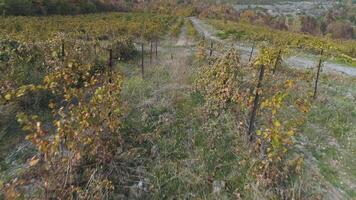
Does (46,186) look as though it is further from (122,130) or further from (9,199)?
(122,130)

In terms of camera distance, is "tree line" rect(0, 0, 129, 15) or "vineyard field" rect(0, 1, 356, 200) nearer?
"vineyard field" rect(0, 1, 356, 200)

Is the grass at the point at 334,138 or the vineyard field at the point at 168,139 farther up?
the vineyard field at the point at 168,139

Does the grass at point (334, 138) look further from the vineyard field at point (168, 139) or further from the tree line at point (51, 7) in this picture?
the tree line at point (51, 7)

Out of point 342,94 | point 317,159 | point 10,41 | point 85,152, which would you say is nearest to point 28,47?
point 10,41

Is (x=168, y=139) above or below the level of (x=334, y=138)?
above

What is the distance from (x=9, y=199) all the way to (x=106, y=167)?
3.85 ft

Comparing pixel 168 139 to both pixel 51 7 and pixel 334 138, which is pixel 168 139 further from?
pixel 51 7

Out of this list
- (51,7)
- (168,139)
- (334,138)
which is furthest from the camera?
(51,7)

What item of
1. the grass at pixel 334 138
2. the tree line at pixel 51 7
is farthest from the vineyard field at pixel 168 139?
the tree line at pixel 51 7

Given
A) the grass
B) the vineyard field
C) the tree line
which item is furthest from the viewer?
the tree line

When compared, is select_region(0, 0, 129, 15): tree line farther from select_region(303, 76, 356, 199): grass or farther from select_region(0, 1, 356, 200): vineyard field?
select_region(303, 76, 356, 199): grass

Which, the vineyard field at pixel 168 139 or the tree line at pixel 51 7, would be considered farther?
the tree line at pixel 51 7

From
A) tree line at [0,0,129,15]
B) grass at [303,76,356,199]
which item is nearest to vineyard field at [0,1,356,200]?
grass at [303,76,356,199]

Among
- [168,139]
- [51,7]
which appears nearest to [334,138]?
[168,139]
